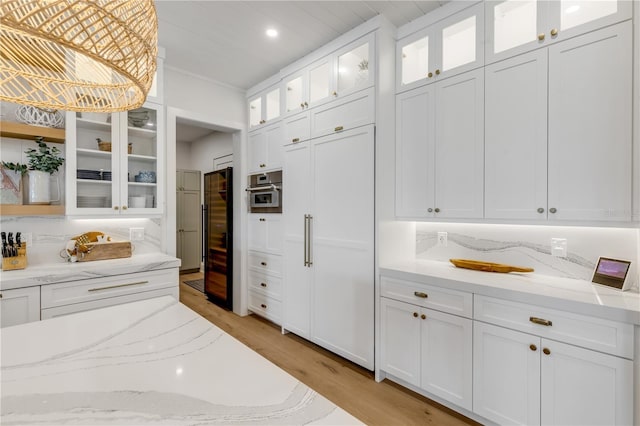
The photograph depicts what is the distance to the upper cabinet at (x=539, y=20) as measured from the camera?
5.45ft

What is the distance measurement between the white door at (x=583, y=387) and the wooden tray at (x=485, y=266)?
0.56 meters

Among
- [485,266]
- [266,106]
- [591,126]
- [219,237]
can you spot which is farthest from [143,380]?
[219,237]

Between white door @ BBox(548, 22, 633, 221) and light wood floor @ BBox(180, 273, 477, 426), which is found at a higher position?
white door @ BBox(548, 22, 633, 221)

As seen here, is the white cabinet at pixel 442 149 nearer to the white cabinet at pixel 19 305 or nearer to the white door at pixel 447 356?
the white door at pixel 447 356

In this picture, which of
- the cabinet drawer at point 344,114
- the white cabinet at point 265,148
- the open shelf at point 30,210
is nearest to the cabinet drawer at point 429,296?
the cabinet drawer at point 344,114

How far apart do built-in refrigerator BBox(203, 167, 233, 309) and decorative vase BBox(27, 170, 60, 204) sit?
1828mm

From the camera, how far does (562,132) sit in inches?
70.1

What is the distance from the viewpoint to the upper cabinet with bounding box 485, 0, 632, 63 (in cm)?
166

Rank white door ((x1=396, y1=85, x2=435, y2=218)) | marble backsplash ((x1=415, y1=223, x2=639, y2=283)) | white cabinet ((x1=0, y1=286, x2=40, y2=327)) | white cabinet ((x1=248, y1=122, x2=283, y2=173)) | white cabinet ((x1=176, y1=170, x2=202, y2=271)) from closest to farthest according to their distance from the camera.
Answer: marble backsplash ((x1=415, y1=223, x2=639, y2=283)) → white cabinet ((x1=0, y1=286, x2=40, y2=327)) → white door ((x1=396, y1=85, x2=435, y2=218)) → white cabinet ((x1=248, y1=122, x2=283, y2=173)) → white cabinet ((x1=176, y1=170, x2=202, y2=271))

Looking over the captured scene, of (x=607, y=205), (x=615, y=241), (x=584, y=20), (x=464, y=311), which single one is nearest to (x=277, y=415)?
(x=464, y=311)

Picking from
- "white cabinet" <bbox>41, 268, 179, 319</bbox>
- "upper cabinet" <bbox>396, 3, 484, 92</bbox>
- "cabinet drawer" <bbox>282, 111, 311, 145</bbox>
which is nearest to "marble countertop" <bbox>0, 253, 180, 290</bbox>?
"white cabinet" <bbox>41, 268, 179, 319</bbox>

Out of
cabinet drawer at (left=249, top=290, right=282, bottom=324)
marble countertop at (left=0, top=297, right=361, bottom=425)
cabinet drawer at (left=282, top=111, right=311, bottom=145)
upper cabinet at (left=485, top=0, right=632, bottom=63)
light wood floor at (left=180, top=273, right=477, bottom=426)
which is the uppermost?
upper cabinet at (left=485, top=0, right=632, bottom=63)

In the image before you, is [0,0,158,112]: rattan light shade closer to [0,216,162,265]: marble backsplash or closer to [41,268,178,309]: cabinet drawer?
[41,268,178,309]: cabinet drawer

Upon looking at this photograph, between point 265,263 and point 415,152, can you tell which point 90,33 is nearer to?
point 415,152
